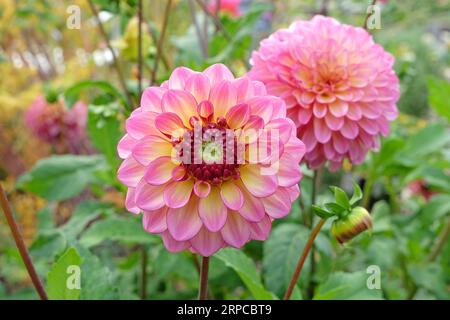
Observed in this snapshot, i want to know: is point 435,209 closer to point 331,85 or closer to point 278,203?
point 331,85

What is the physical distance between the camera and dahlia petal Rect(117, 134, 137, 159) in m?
0.44

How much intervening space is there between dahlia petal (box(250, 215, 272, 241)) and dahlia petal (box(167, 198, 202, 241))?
0.05 m

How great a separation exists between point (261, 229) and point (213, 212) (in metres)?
0.05

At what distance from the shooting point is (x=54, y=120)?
124cm

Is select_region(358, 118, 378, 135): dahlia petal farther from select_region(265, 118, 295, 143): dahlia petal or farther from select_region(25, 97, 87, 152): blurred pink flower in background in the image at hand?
select_region(25, 97, 87, 152): blurred pink flower in background

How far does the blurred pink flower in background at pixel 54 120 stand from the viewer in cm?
124

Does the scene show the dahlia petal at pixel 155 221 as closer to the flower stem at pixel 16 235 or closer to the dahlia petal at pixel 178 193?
the dahlia petal at pixel 178 193

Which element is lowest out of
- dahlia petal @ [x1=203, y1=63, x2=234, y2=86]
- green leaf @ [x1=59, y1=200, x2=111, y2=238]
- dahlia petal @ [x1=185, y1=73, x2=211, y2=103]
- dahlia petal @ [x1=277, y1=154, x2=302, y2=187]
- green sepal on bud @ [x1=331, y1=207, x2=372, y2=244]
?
green leaf @ [x1=59, y1=200, x2=111, y2=238]

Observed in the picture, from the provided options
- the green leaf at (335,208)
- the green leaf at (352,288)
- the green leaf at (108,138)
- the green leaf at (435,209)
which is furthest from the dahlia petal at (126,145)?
the green leaf at (435,209)

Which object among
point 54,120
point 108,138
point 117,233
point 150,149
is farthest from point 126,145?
point 54,120

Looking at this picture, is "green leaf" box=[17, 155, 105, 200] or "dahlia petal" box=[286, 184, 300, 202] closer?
"dahlia petal" box=[286, 184, 300, 202]

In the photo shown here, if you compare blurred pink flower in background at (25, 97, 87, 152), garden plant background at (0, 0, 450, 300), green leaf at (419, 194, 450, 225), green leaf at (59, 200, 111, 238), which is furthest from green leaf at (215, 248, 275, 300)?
blurred pink flower in background at (25, 97, 87, 152)

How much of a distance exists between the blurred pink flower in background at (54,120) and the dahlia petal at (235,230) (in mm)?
896
